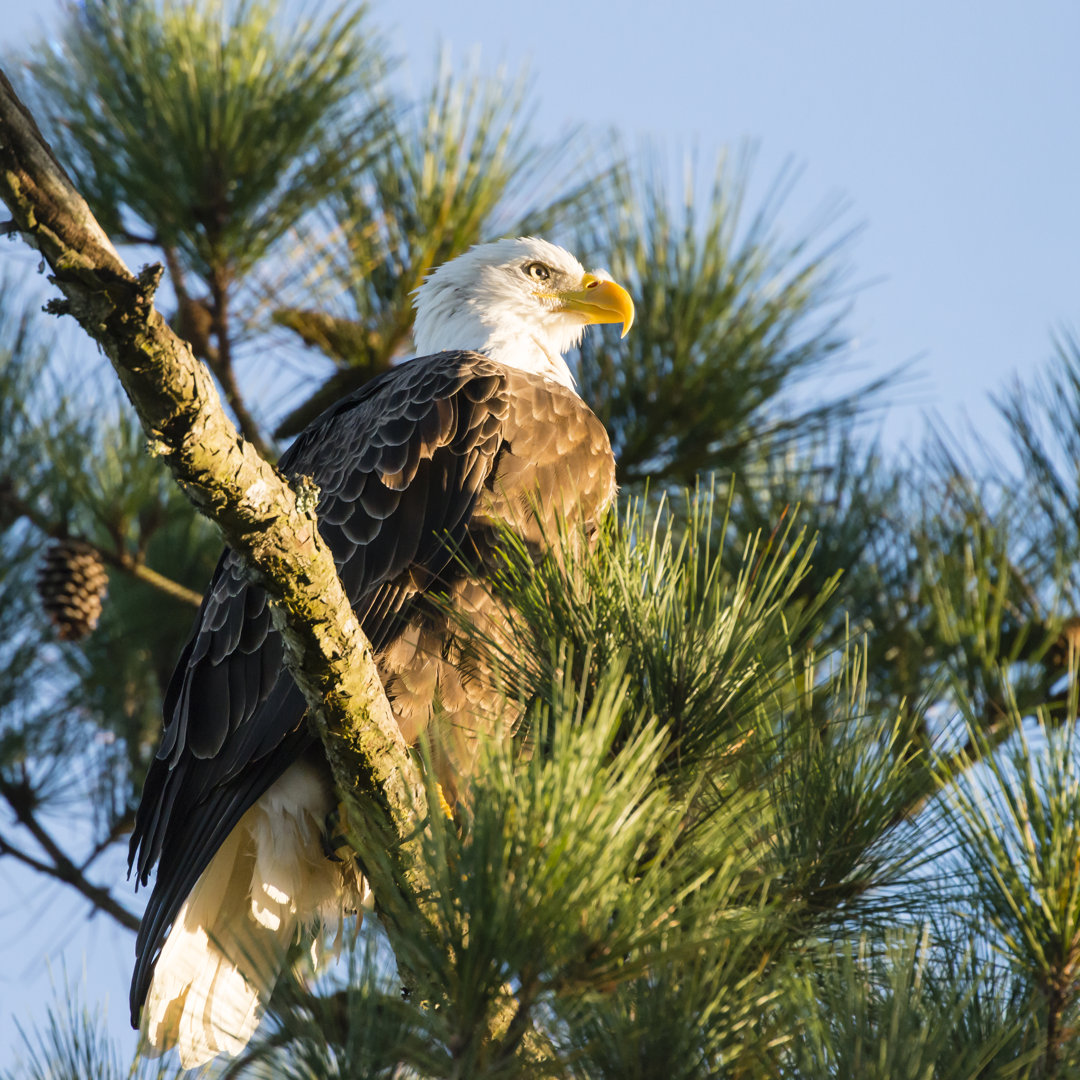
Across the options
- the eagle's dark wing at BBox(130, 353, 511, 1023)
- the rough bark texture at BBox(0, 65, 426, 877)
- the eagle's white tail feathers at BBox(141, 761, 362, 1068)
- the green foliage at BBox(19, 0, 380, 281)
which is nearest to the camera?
the rough bark texture at BBox(0, 65, 426, 877)

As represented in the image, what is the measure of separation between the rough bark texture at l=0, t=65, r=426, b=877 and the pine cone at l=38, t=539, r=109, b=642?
7.72 feet

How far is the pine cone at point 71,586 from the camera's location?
13.8 feet

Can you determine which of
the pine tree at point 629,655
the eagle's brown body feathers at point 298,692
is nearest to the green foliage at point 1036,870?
the pine tree at point 629,655

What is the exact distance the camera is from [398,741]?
217 cm

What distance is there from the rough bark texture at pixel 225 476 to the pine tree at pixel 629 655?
0.24 meters

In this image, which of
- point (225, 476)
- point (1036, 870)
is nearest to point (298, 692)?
point (225, 476)

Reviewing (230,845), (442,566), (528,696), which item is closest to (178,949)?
(230,845)

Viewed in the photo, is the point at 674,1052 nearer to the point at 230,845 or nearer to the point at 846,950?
the point at 846,950

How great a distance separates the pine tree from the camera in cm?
144

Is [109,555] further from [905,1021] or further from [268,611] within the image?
[905,1021]

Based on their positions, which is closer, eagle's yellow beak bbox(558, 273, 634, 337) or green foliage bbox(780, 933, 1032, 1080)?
green foliage bbox(780, 933, 1032, 1080)

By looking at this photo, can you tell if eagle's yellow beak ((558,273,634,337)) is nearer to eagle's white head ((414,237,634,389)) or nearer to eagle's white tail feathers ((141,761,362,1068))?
eagle's white head ((414,237,634,389))

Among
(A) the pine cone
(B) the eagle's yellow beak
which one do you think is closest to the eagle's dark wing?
(B) the eagle's yellow beak

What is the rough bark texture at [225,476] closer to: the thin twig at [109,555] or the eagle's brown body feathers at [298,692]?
the eagle's brown body feathers at [298,692]
